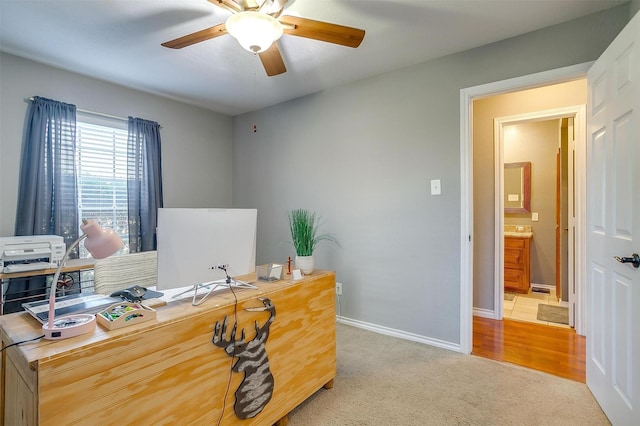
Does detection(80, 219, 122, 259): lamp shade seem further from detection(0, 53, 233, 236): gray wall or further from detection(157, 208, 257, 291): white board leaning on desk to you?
detection(0, 53, 233, 236): gray wall

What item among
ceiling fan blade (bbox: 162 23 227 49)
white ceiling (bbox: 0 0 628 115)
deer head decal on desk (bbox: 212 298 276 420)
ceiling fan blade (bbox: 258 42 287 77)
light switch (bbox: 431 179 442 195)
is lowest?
deer head decal on desk (bbox: 212 298 276 420)

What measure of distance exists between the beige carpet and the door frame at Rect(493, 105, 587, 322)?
3.93ft

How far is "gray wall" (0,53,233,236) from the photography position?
103 inches

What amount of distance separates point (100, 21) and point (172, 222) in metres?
1.82

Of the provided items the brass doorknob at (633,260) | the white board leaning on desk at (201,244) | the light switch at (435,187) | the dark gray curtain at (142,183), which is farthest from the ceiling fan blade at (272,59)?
the brass doorknob at (633,260)

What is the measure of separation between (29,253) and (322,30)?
259 cm

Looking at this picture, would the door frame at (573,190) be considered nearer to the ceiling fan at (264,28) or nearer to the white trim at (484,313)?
the white trim at (484,313)

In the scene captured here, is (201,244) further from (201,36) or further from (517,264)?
(517,264)

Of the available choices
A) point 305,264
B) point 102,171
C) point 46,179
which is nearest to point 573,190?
point 305,264

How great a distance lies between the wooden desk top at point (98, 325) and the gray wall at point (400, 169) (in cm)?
158

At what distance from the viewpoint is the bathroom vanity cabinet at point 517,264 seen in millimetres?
4375

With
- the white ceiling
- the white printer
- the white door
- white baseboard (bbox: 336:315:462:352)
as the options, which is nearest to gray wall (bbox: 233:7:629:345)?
white baseboard (bbox: 336:315:462:352)

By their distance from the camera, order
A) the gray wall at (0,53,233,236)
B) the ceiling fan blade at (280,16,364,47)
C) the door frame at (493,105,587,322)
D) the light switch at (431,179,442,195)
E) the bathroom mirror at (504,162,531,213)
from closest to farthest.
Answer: the ceiling fan blade at (280,16,364,47) → the gray wall at (0,53,233,236) → the light switch at (431,179,442,195) → the door frame at (493,105,587,322) → the bathroom mirror at (504,162,531,213)

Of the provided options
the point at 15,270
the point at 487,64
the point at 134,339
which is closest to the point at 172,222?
the point at 134,339
